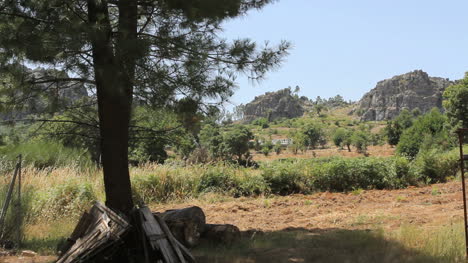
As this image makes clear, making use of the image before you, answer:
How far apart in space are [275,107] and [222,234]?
15127cm

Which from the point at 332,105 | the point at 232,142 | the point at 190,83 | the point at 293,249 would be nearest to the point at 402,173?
the point at 293,249

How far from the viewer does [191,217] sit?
5.52 meters

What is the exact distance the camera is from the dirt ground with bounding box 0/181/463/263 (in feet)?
21.3

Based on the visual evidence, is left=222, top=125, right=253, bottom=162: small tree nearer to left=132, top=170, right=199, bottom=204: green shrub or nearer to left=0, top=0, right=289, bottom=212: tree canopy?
left=132, top=170, right=199, bottom=204: green shrub

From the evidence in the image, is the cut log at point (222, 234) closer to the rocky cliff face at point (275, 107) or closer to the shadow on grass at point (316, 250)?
the shadow on grass at point (316, 250)

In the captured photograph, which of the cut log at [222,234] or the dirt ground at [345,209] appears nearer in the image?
the cut log at [222,234]

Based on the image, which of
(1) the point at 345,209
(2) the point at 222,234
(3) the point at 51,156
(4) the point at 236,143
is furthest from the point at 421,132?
(2) the point at 222,234

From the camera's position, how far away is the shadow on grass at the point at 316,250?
15.1 feet

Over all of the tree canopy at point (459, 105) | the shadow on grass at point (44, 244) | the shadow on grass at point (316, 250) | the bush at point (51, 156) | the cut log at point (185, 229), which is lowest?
the shadow on grass at point (44, 244)

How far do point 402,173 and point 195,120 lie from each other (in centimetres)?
748

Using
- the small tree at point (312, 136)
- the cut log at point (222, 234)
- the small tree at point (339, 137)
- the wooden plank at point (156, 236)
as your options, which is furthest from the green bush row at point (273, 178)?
the small tree at point (339, 137)

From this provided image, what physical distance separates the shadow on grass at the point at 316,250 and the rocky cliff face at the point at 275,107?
14113 centimetres

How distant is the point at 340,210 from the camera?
7.93 meters

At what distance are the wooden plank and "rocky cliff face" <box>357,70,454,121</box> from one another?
13918 cm
